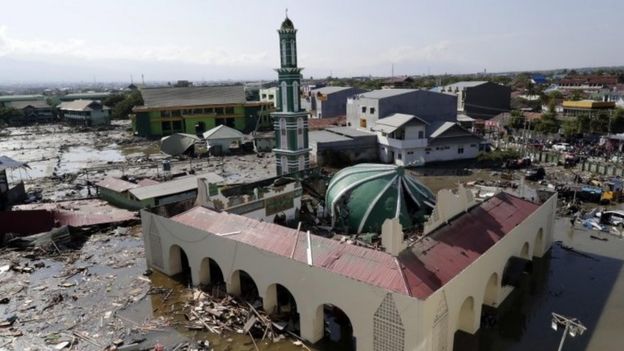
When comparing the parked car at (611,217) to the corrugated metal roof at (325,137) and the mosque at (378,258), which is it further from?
the corrugated metal roof at (325,137)

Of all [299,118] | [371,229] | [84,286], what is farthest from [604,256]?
[84,286]

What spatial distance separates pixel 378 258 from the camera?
13.7 metres

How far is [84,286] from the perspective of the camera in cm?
1998

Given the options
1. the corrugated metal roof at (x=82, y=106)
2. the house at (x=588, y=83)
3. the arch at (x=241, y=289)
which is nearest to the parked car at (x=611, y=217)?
the arch at (x=241, y=289)

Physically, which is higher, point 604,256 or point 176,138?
point 176,138

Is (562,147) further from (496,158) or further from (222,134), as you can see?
(222,134)

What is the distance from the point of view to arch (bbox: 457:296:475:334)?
14803 mm

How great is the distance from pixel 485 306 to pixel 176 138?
137ft

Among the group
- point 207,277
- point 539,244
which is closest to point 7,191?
point 207,277

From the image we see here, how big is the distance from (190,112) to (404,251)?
55591 mm

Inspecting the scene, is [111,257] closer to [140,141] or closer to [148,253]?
[148,253]

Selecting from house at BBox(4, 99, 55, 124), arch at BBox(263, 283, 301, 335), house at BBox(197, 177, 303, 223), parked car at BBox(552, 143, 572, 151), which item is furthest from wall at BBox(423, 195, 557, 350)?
house at BBox(4, 99, 55, 124)

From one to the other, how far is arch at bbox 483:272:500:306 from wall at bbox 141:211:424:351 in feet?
20.0

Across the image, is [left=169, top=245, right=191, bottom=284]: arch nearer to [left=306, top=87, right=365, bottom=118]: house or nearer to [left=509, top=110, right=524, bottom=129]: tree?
[left=509, top=110, right=524, bottom=129]: tree
